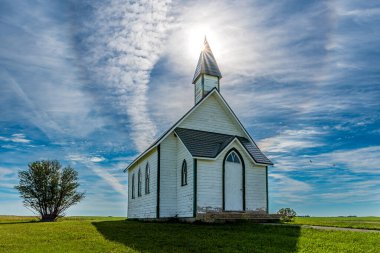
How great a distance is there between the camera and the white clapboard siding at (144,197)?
24.7m

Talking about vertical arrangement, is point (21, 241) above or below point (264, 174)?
below

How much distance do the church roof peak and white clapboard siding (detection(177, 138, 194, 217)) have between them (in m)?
6.01

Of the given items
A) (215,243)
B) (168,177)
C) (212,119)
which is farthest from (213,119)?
(215,243)

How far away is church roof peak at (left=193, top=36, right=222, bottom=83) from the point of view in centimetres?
2714

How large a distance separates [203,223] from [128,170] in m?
17.6

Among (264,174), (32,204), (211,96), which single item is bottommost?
(32,204)

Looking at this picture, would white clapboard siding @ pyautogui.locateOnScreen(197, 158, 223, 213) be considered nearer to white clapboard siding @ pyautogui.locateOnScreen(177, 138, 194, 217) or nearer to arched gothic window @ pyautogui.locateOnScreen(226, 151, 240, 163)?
white clapboard siding @ pyautogui.locateOnScreen(177, 138, 194, 217)

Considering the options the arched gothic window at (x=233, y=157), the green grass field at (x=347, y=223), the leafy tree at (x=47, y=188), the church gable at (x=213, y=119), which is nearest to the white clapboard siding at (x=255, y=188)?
the arched gothic window at (x=233, y=157)

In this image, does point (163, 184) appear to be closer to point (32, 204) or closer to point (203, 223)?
point (203, 223)

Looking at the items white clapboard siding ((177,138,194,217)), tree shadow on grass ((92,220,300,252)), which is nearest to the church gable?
white clapboard siding ((177,138,194,217))

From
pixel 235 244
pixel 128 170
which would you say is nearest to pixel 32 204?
pixel 128 170

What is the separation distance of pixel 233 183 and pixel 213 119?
201 inches

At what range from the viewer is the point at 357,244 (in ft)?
39.2

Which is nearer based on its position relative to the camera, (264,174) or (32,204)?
(264,174)
